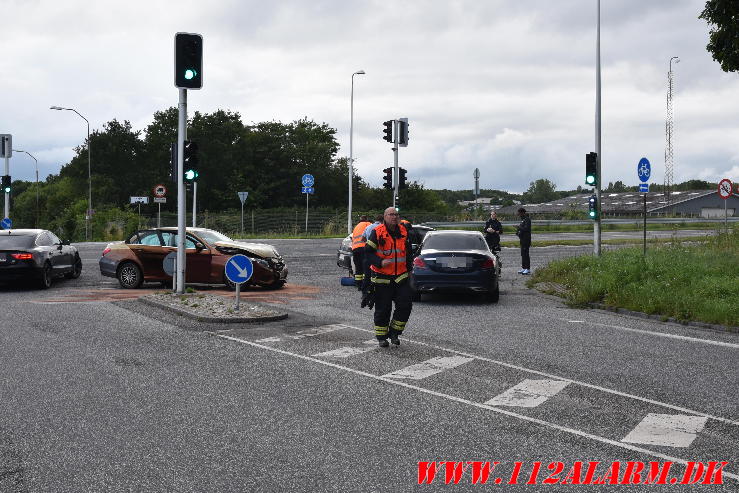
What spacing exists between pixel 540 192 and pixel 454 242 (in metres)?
174

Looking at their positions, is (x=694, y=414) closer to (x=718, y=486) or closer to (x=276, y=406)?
(x=718, y=486)

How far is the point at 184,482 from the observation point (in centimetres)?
494

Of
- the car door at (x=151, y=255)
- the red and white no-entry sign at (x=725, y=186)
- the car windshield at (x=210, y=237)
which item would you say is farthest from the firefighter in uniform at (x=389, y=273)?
the red and white no-entry sign at (x=725, y=186)

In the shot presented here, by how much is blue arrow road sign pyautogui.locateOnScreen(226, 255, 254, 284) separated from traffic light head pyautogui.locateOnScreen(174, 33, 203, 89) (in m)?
3.55

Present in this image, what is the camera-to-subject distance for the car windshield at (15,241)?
1853 cm

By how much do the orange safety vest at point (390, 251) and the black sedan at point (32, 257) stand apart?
11.2m

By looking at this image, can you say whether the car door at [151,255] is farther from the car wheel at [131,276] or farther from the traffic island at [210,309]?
the traffic island at [210,309]

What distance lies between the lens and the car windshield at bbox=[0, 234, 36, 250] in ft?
60.8

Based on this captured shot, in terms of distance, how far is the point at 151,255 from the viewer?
61.0ft

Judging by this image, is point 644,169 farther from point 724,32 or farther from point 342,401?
→ point 342,401

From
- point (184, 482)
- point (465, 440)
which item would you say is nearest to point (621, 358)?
point (465, 440)

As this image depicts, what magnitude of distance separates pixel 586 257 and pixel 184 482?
59.7 ft

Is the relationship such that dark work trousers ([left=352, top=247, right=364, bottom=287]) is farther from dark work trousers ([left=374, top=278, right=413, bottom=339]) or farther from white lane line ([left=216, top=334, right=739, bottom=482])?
white lane line ([left=216, top=334, right=739, bottom=482])

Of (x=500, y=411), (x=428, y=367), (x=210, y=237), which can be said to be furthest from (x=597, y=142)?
(x=500, y=411)
